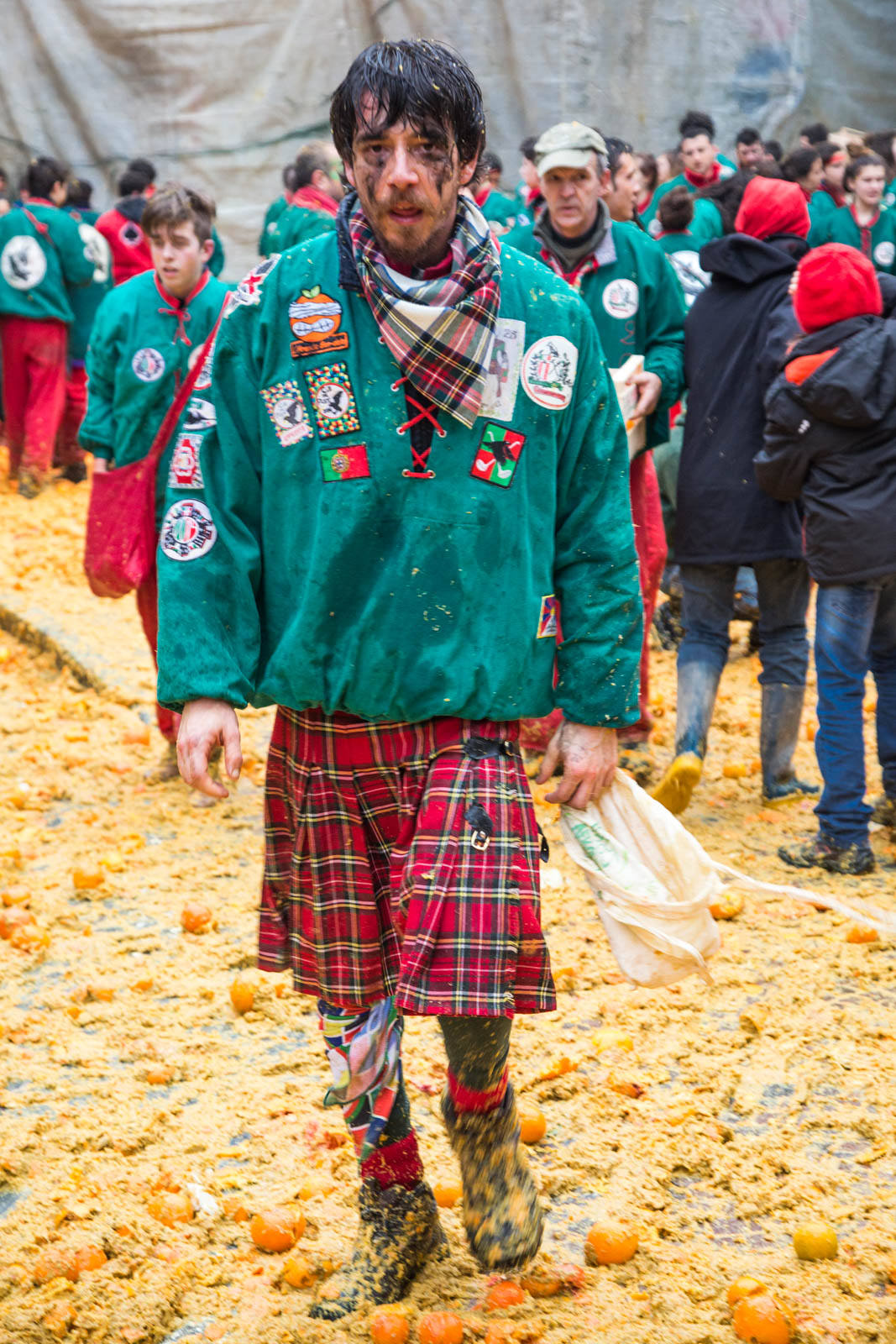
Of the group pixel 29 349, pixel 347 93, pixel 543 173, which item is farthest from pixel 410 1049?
pixel 29 349

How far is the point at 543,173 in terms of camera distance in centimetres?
579

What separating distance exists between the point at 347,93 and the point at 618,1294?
103 inches

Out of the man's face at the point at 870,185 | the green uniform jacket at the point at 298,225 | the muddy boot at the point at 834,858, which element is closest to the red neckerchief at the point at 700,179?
the man's face at the point at 870,185

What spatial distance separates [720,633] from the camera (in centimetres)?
623

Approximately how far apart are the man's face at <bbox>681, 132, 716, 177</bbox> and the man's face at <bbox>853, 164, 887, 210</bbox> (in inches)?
55.7

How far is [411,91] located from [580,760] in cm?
137

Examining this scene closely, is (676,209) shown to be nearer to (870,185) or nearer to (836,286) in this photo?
(836,286)

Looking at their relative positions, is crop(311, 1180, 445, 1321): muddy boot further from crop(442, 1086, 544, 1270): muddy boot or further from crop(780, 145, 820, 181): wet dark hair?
crop(780, 145, 820, 181): wet dark hair

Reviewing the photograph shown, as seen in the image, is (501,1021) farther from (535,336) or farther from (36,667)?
(36,667)

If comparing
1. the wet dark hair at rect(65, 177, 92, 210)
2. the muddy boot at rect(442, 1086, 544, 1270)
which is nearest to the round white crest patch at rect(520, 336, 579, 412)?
the muddy boot at rect(442, 1086, 544, 1270)

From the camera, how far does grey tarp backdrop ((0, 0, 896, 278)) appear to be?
15.6 metres

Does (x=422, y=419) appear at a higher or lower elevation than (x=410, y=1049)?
higher

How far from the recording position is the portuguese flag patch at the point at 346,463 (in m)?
2.76

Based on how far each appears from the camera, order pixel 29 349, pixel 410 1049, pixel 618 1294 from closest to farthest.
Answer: pixel 618 1294 < pixel 410 1049 < pixel 29 349
